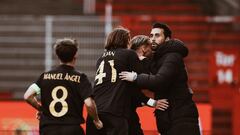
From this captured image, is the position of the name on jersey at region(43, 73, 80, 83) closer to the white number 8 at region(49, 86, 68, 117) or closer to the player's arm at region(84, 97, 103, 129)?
the white number 8 at region(49, 86, 68, 117)

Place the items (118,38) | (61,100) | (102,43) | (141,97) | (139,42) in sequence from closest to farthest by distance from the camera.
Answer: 1. (61,100)
2. (118,38)
3. (141,97)
4. (139,42)
5. (102,43)

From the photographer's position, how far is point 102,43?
19.9 meters

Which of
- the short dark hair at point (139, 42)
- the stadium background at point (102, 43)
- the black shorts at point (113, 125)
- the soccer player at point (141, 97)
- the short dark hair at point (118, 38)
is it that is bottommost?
the stadium background at point (102, 43)

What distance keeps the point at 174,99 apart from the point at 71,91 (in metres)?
1.14

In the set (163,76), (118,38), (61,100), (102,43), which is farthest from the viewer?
(102,43)

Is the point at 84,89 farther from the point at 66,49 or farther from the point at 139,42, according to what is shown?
the point at 139,42

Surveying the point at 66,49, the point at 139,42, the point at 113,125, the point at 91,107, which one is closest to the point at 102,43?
the point at 139,42

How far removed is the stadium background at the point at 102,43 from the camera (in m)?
19.1

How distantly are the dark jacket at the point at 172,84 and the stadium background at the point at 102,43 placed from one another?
8.87 meters

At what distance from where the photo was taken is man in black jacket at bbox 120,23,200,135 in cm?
948

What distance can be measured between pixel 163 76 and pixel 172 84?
214mm

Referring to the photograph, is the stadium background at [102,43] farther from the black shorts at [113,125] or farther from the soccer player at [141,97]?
the black shorts at [113,125]

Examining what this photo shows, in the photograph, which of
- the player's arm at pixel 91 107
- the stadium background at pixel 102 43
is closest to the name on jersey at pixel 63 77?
the player's arm at pixel 91 107

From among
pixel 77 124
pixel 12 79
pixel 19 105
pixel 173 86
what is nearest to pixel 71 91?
pixel 77 124
